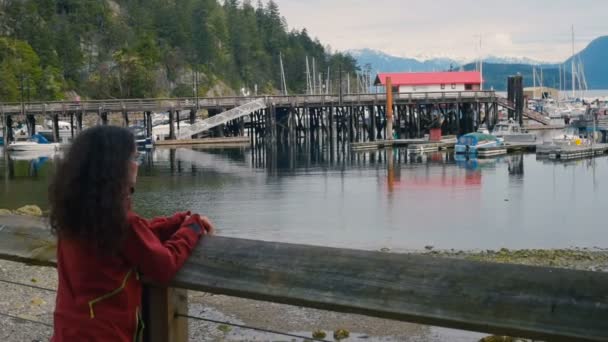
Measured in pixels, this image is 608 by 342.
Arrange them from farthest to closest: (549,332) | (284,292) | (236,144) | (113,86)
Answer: (113,86) → (236,144) → (284,292) → (549,332)

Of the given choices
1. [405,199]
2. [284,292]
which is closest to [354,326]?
[284,292]

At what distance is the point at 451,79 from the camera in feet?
259

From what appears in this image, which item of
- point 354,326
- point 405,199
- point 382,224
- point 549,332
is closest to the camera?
point 549,332

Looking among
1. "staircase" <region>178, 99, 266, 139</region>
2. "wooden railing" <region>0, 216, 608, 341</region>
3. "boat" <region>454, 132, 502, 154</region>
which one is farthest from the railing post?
"staircase" <region>178, 99, 266, 139</region>

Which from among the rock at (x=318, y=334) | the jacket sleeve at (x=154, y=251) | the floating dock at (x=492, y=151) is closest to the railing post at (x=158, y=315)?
the jacket sleeve at (x=154, y=251)

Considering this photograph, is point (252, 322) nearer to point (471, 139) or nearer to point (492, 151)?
point (471, 139)

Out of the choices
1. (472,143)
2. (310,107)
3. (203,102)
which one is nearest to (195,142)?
(203,102)

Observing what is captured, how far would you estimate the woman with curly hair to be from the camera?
2.74m

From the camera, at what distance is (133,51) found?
99.7 m

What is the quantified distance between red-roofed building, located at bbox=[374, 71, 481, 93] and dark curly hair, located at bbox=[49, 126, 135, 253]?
7603 cm

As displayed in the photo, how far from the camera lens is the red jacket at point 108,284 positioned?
2.76 metres

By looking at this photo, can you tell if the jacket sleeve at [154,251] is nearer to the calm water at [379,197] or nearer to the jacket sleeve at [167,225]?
the jacket sleeve at [167,225]

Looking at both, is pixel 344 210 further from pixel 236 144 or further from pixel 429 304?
pixel 236 144

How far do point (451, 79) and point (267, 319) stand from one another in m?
69.6
